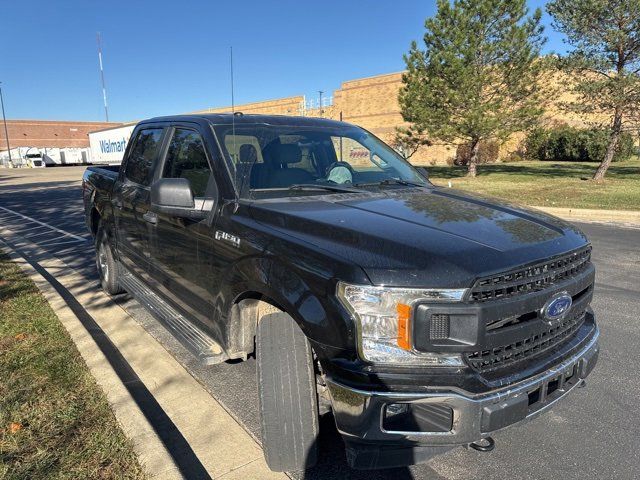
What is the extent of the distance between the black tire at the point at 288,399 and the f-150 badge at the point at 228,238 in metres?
0.49

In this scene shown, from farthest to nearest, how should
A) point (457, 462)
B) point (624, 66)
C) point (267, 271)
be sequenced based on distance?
point (624, 66)
point (457, 462)
point (267, 271)

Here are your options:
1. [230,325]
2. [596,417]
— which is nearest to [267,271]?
[230,325]

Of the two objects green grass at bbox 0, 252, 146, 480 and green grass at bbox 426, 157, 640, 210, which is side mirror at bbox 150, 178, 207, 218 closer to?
green grass at bbox 0, 252, 146, 480

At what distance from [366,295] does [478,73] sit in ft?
70.5

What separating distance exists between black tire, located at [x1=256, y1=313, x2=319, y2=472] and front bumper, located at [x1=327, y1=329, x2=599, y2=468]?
11.8 inches

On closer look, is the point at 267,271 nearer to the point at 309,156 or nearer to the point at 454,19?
the point at 309,156

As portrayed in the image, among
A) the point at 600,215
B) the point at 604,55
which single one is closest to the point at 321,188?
the point at 600,215

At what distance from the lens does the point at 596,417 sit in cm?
309

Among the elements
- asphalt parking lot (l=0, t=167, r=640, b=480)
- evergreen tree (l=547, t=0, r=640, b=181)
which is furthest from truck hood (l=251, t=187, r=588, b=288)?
evergreen tree (l=547, t=0, r=640, b=181)

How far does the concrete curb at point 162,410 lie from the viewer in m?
2.63

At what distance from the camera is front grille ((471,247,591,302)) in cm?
202

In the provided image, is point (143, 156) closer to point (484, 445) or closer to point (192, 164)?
point (192, 164)

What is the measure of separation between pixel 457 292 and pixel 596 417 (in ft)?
6.21

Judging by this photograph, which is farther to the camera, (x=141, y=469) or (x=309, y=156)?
(x=309, y=156)
